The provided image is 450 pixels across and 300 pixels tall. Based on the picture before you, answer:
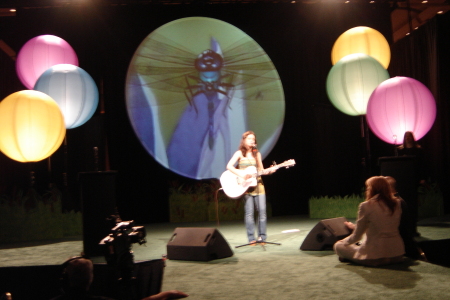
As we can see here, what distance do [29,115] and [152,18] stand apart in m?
3.09

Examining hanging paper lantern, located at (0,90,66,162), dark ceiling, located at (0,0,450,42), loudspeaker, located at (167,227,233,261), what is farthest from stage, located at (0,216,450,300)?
dark ceiling, located at (0,0,450,42)

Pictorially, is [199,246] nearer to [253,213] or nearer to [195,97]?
[253,213]

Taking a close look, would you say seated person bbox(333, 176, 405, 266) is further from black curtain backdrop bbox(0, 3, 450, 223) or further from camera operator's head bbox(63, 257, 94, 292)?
black curtain backdrop bbox(0, 3, 450, 223)

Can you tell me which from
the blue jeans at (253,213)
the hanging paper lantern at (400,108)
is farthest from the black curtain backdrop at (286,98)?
the blue jeans at (253,213)

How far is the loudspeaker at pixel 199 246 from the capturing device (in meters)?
4.52

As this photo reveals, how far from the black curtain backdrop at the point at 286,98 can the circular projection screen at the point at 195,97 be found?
41 centimetres

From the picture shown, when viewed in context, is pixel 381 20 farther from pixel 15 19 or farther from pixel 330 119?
pixel 15 19

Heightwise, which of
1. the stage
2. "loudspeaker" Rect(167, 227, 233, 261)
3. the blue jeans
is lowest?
the stage

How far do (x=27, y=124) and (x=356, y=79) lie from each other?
12.8ft

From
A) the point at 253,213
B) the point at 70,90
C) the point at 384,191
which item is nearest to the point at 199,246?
the point at 253,213

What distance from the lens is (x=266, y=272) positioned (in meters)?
4.00

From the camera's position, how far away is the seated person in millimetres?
3885

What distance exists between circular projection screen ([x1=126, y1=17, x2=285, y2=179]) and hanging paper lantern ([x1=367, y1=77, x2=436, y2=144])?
2.05 metres

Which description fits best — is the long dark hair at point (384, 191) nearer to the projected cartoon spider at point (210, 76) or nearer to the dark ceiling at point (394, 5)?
the projected cartoon spider at point (210, 76)
